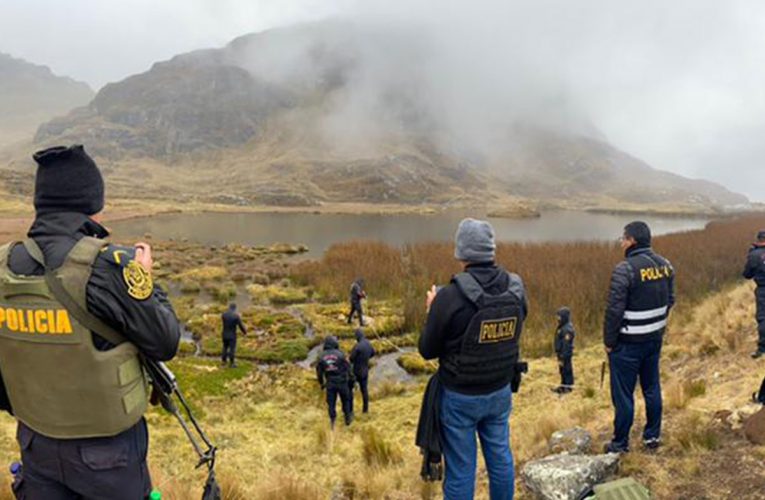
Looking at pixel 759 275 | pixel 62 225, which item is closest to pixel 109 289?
pixel 62 225

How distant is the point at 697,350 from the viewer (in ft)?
38.7

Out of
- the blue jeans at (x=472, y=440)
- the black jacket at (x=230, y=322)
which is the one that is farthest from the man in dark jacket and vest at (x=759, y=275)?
the black jacket at (x=230, y=322)

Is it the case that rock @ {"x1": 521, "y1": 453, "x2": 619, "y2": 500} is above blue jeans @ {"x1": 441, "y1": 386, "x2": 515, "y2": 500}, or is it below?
below

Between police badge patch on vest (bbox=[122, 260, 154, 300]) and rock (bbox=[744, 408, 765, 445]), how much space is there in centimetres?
575

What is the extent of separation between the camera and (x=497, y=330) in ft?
12.3

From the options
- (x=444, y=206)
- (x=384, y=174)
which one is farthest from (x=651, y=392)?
(x=384, y=174)

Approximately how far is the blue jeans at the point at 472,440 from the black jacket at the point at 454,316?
10 cm

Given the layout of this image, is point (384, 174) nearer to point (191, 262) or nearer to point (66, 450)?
point (191, 262)

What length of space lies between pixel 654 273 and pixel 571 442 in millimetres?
2096

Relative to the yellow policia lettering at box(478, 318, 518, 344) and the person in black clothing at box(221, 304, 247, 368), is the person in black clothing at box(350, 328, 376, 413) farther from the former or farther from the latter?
the yellow policia lettering at box(478, 318, 518, 344)

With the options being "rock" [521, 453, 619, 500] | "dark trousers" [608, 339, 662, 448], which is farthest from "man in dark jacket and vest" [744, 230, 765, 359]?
"rock" [521, 453, 619, 500]

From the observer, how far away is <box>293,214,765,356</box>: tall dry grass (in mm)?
18922

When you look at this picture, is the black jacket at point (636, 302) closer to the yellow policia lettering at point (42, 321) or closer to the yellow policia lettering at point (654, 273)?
the yellow policia lettering at point (654, 273)

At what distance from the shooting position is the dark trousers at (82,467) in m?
2.48
